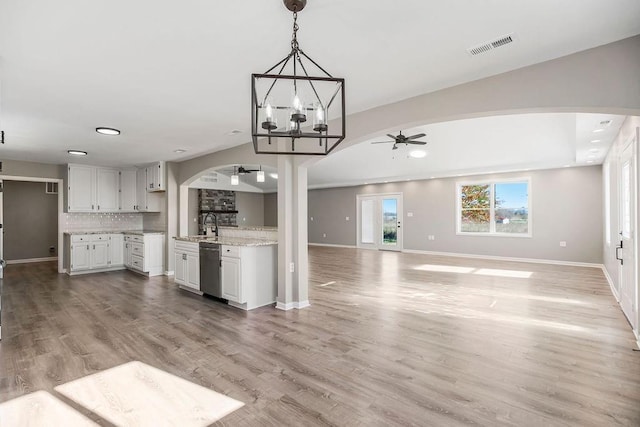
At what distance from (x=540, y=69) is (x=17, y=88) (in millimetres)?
4471

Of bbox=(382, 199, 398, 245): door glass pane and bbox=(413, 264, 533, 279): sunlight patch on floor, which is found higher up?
bbox=(382, 199, 398, 245): door glass pane

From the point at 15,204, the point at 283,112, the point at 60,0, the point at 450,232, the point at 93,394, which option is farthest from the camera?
the point at 450,232

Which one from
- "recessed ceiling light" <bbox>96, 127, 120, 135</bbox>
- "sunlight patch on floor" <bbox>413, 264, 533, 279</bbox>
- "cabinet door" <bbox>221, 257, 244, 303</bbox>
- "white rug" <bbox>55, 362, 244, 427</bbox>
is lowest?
"white rug" <bbox>55, 362, 244, 427</bbox>

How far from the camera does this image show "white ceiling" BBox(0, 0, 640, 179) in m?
1.87

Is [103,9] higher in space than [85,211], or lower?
higher

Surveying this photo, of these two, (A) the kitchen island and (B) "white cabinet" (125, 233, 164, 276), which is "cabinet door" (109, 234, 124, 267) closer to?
(B) "white cabinet" (125, 233, 164, 276)

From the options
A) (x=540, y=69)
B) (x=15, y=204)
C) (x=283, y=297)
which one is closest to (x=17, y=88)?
(x=283, y=297)

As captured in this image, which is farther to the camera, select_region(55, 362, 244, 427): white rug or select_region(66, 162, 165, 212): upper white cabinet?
select_region(66, 162, 165, 212): upper white cabinet

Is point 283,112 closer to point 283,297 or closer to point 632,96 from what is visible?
point 283,297

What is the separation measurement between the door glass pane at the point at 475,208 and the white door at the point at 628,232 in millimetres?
4610

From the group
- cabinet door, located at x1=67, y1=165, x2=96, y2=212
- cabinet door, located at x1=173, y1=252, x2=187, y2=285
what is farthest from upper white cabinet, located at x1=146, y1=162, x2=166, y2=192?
cabinet door, located at x1=173, y1=252, x2=187, y2=285

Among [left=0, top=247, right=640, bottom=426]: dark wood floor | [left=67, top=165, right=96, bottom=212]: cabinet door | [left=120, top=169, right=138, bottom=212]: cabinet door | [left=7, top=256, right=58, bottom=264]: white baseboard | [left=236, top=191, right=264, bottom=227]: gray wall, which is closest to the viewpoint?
[left=0, top=247, right=640, bottom=426]: dark wood floor

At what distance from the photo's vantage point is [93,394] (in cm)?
230

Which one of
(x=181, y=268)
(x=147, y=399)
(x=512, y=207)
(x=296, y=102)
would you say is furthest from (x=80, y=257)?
(x=512, y=207)
